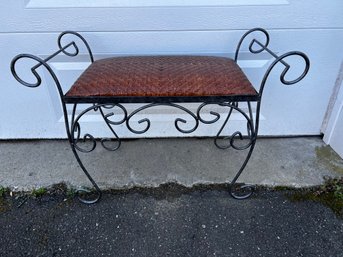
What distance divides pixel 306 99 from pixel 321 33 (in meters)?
0.38

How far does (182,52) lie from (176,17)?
0.18 m

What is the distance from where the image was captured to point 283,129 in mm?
1764

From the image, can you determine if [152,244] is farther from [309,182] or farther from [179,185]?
[309,182]

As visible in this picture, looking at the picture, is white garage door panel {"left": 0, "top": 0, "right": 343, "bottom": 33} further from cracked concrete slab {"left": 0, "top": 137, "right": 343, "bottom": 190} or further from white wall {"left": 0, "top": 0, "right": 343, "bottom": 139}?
cracked concrete slab {"left": 0, "top": 137, "right": 343, "bottom": 190}

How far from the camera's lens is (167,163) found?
5.29 feet

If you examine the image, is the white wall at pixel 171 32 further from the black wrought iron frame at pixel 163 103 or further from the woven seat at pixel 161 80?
the woven seat at pixel 161 80

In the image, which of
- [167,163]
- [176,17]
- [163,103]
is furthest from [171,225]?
[176,17]

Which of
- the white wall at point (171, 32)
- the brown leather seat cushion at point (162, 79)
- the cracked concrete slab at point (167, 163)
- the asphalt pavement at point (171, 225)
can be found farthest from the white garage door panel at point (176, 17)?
the asphalt pavement at point (171, 225)

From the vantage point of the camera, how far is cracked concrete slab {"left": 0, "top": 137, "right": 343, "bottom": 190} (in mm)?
1510

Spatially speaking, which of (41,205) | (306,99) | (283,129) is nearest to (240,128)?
(283,129)

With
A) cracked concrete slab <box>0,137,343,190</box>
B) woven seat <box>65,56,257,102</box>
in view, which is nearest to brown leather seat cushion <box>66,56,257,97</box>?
woven seat <box>65,56,257,102</box>

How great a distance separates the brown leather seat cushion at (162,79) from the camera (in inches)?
42.8

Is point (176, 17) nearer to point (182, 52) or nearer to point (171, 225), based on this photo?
point (182, 52)

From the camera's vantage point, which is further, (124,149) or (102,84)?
(124,149)
